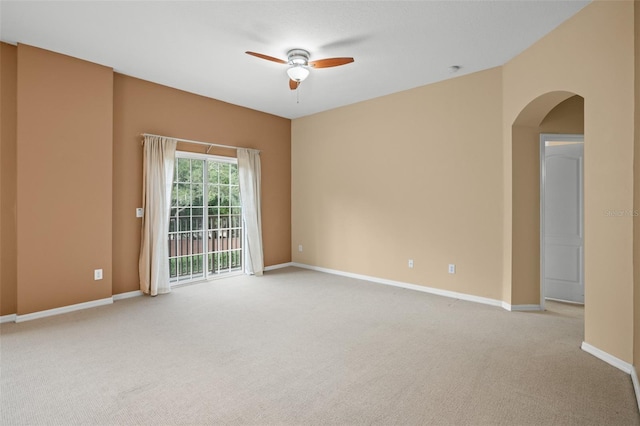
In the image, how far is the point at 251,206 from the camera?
5.96 m

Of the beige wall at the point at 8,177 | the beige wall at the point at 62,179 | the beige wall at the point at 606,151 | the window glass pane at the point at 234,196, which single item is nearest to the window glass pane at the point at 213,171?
the window glass pane at the point at 234,196

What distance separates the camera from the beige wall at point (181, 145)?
15.0ft

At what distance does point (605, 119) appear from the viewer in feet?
8.89

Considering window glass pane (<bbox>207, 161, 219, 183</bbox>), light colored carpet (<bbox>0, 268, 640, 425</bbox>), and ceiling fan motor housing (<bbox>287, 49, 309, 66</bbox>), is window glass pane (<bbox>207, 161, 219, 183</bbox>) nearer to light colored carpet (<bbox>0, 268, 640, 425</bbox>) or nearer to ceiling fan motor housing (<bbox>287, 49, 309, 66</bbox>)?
light colored carpet (<bbox>0, 268, 640, 425</bbox>)

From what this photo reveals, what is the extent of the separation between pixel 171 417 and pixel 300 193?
198 inches

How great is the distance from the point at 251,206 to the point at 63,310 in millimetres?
3014

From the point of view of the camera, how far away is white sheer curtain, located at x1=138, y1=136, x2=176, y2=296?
4.68m

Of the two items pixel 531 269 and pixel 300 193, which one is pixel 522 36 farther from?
pixel 300 193

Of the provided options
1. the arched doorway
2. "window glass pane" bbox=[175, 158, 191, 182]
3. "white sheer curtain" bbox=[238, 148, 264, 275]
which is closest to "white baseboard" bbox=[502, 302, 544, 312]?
the arched doorway

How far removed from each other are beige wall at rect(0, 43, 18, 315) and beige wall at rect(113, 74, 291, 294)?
3.37 ft

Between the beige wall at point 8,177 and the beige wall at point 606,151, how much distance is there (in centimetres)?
581

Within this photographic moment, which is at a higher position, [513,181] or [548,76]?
[548,76]

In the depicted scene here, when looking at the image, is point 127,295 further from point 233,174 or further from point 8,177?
point 233,174

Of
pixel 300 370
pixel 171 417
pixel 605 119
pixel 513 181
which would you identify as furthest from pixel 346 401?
pixel 513 181
